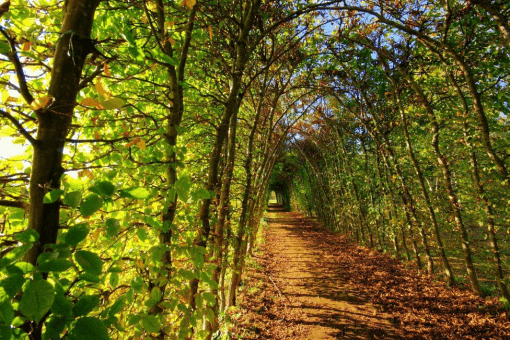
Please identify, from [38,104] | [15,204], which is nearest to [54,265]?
[15,204]

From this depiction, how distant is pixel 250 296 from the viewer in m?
6.92

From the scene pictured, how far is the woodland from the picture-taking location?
3.13 feet

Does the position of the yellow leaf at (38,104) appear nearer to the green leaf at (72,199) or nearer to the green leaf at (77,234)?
the green leaf at (72,199)

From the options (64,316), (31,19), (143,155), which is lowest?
(64,316)

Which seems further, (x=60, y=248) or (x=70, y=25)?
(x=70, y=25)

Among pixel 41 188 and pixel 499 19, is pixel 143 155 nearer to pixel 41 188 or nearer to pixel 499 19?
pixel 41 188

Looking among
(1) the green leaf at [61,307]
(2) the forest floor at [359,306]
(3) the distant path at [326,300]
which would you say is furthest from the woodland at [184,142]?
(3) the distant path at [326,300]

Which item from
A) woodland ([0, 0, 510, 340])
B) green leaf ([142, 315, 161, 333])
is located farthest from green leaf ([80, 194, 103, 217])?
green leaf ([142, 315, 161, 333])

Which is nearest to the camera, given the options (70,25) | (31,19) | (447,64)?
(70,25)

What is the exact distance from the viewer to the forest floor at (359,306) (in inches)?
185

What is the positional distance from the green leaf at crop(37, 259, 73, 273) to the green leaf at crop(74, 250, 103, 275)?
0.07 metres

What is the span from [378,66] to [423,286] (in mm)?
7053

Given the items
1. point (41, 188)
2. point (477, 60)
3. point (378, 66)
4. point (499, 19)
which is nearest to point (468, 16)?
point (477, 60)

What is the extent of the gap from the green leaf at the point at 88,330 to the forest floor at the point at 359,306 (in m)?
5.28
